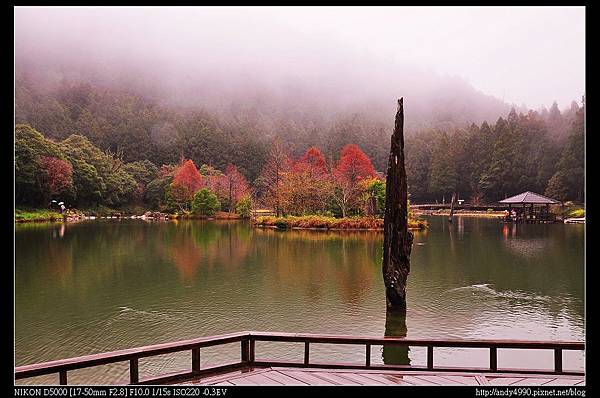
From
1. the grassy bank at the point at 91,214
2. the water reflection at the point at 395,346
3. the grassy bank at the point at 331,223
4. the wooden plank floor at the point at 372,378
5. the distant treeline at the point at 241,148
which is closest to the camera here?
the wooden plank floor at the point at 372,378

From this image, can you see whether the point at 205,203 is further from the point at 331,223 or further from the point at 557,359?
the point at 557,359

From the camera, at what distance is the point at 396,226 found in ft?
26.9

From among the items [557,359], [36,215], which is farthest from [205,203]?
[557,359]

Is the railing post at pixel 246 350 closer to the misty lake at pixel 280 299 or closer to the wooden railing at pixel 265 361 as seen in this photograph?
the wooden railing at pixel 265 361

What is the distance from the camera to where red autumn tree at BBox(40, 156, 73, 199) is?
115ft

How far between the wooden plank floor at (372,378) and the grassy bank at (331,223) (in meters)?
21.5

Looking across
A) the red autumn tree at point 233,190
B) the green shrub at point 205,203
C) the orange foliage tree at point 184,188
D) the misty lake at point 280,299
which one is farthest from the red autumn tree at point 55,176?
the misty lake at point 280,299

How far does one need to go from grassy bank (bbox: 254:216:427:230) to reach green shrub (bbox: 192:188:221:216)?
1012 cm

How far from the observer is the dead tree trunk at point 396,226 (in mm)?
8219

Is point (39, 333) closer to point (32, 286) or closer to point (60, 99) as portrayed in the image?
point (32, 286)

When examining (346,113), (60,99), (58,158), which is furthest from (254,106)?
(58,158)

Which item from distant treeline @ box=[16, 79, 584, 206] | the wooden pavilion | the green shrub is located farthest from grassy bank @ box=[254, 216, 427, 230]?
the green shrub

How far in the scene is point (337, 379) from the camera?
3891 millimetres

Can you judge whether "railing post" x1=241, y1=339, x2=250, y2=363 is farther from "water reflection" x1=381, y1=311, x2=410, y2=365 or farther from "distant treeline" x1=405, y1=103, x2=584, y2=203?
"distant treeline" x1=405, y1=103, x2=584, y2=203
